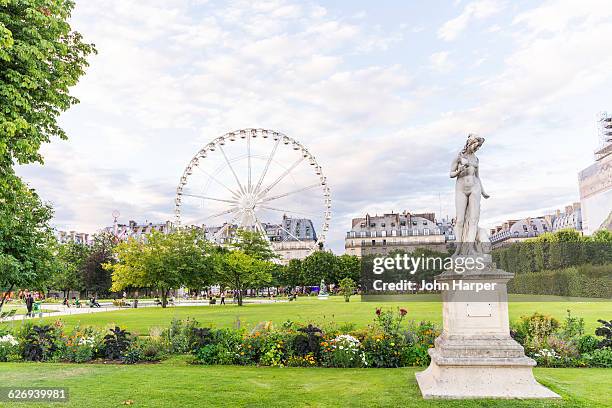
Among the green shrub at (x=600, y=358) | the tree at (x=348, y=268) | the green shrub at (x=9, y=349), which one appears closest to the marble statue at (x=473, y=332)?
the green shrub at (x=600, y=358)

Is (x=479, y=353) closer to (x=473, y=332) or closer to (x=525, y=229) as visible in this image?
(x=473, y=332)

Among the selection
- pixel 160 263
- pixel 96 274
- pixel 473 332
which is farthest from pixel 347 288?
pixel 473 332

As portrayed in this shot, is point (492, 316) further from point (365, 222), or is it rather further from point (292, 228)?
point (292, 228)

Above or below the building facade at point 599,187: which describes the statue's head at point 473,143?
below

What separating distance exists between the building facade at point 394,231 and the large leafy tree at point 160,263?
6629 cm

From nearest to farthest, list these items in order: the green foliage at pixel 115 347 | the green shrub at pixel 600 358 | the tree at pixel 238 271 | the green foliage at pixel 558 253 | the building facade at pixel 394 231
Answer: the green shrub at pixel 600 358 → the green foliage at pixel 115 347 → the green foliage at pixel 558 253 → the tree at pixel 238 271 → the building facade at pixel 394 231

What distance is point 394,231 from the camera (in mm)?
110938

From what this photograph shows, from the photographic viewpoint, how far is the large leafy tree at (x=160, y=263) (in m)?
40.6

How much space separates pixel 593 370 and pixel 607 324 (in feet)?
5.82

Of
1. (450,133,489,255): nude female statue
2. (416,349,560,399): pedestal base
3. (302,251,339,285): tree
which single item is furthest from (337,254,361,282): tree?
(416,349,560,399): pedestal base

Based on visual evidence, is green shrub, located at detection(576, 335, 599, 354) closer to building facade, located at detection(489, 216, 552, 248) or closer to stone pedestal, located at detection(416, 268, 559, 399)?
stone pedestal, located at detection(416, 268, 559, 399)

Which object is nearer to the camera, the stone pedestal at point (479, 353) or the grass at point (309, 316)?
the stone pedestal at point (479, 353)

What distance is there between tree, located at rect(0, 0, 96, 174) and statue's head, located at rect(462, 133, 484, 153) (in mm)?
7428

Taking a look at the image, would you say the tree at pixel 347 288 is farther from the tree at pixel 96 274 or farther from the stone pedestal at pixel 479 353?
the stone pedestal at pixel 479 353
